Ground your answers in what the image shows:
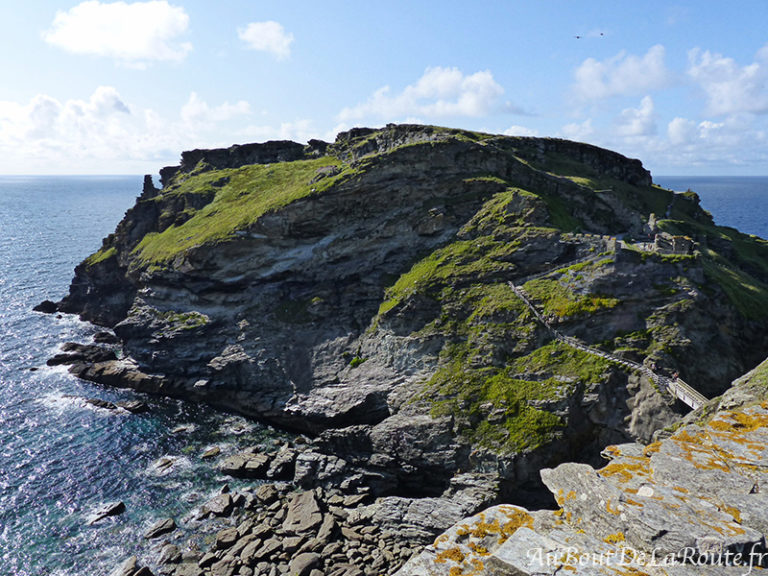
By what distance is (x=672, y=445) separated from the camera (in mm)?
15852

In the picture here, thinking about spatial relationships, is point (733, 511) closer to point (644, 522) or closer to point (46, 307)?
point (644, 522)

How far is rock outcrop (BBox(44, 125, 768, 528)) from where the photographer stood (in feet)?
138

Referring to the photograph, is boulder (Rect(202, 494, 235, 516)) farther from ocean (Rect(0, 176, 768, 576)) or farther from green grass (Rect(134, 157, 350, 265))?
green grass (Rect(134, 157, 350, 265))

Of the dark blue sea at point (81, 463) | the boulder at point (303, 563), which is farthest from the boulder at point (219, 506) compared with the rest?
the boulder at point (303, 563)

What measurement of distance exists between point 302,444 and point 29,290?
94281mm

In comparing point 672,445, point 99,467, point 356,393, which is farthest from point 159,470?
point 672,445

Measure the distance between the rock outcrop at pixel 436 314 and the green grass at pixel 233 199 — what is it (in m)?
0.69

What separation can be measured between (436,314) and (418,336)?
12.2 ft

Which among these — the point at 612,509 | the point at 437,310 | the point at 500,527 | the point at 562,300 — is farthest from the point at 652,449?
the point at 437,310

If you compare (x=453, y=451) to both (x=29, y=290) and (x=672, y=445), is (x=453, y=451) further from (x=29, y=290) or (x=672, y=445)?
(x=29, y=290)

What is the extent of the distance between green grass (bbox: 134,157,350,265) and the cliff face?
831 millimetres

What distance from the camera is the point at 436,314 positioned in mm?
54969

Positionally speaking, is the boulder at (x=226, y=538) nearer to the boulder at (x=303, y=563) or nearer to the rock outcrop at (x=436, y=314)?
the boulder at (x=303, y=563)

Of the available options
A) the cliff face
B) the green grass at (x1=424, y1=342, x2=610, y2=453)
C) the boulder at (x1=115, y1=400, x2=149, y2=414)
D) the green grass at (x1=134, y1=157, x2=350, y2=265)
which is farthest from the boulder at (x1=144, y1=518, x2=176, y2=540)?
the green grass at (x1=134, y1=157, x2=350, y2=265)
